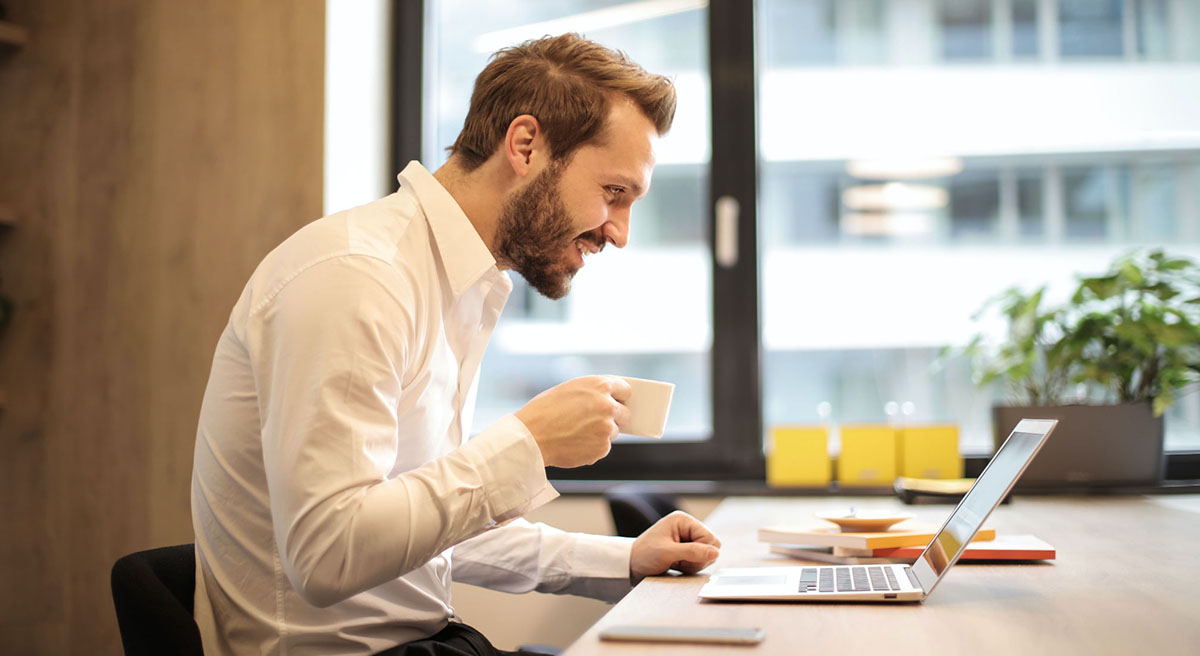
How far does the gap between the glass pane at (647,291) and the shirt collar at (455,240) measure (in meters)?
1.61

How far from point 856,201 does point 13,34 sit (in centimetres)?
246

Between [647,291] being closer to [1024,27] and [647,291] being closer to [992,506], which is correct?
[1024,27]

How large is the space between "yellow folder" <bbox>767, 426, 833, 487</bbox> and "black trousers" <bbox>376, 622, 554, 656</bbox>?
134 cm

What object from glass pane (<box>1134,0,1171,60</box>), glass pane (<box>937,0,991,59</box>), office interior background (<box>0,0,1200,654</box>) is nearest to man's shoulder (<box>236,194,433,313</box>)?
office interior background (<box>0,0,1200,654</box>)

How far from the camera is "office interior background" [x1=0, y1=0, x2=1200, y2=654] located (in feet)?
8.57

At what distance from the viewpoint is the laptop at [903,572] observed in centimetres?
104

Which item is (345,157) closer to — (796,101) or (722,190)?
(722,190)

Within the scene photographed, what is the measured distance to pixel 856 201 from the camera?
286 cm

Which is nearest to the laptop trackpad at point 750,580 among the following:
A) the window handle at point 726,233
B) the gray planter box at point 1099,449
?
the gray planter box at point 1099,449

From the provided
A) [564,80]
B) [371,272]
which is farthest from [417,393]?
[564,80]

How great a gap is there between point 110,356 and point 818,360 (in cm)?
200

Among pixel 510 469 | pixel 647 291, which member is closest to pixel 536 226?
pixel 510 469

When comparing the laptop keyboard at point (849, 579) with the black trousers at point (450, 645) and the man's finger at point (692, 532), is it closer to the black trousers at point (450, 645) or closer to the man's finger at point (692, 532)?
the man's finger at point (692, 532)

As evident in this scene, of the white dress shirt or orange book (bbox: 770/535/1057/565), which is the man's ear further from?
orange book (bbox: 770/535/1057/565)
